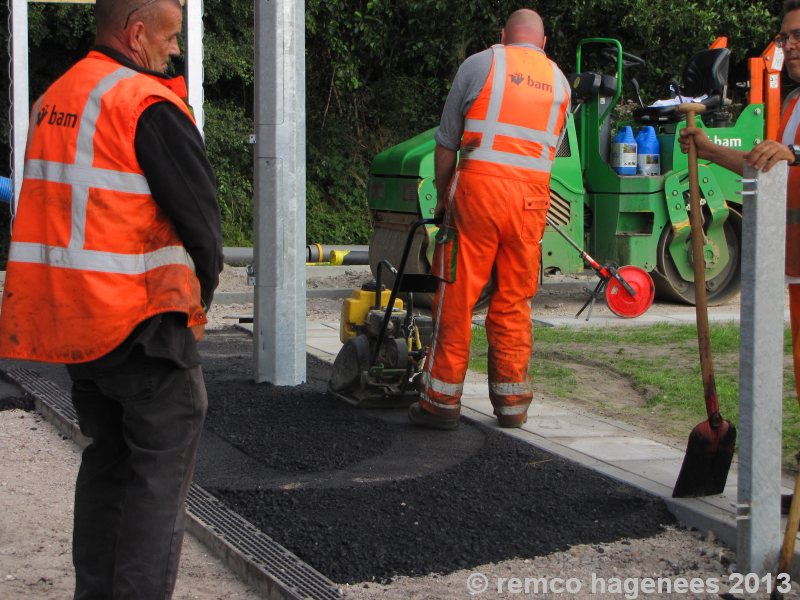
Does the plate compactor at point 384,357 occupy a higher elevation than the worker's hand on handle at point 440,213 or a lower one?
lower

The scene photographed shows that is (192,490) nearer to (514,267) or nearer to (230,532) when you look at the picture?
(230,532)

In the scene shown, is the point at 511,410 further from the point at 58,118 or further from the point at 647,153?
the point at 647,153

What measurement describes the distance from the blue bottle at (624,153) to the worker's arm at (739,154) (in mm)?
6387

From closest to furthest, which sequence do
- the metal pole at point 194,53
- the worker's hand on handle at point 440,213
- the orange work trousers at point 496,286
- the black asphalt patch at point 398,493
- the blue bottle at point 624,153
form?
the black asphalt patch at point 398,493 < the orange work trousers at point 496,286 < the worker's hand on handle at point 440,213 < the metal pole at point 194,53 < the blue bottle at point 624,153

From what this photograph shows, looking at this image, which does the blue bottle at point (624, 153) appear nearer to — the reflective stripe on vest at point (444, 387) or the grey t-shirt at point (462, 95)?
the grey t-shirt at point (462, 95)

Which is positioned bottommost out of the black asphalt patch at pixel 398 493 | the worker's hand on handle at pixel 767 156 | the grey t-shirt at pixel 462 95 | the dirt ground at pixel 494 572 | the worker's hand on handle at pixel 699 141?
the dirt ground at pixel 494 572

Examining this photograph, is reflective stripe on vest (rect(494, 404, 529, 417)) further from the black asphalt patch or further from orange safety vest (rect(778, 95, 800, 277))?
orange safety vest (rect(778, 95, 800, 277))

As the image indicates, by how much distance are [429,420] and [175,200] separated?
10.6 feet

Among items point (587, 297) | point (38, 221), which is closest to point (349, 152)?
point (587, 297)

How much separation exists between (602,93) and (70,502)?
7.12 m

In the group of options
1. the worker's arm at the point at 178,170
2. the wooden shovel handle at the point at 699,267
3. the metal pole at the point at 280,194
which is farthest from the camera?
the metal pole at the point at 280,194

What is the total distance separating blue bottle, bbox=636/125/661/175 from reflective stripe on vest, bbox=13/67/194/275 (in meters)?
8.25

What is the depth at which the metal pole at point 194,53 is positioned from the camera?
28.2ft

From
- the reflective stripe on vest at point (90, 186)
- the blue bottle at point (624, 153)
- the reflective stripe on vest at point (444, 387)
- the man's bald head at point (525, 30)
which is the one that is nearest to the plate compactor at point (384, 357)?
the reflective stripe on vest at point (444, 387)
